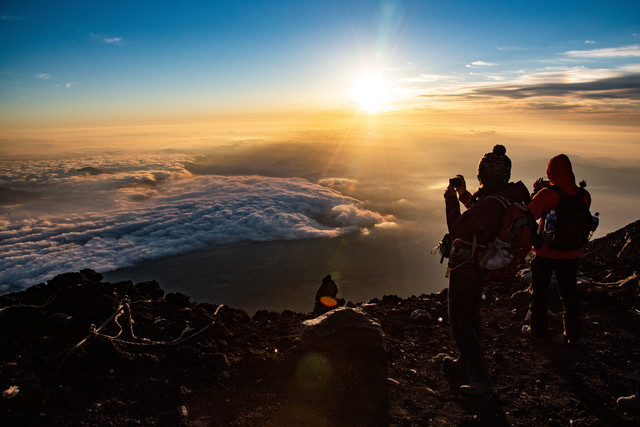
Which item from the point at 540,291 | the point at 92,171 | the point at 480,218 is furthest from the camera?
the point at 92,171

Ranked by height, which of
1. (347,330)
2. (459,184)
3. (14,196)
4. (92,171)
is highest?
(459,184)

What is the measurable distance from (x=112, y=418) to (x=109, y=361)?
801 millimetres

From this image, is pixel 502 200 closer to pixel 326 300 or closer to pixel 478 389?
pixel 478 389

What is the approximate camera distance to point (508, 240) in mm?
2945

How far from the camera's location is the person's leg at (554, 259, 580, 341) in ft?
12.4

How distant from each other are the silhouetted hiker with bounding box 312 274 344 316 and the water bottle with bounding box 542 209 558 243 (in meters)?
3.30

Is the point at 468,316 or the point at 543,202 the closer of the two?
the point at 468,316

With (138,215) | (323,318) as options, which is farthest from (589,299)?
(138,215)

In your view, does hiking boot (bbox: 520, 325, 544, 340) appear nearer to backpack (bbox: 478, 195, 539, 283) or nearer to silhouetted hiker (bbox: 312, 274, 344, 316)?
backpack (bbox: 478, 195, 539, 283)

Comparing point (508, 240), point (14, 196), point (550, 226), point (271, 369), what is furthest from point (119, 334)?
point (14, 196)

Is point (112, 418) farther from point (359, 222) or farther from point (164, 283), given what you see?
point (359, 222)

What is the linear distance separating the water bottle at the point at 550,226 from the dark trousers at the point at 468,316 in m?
0.97

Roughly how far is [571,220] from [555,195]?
0.31m

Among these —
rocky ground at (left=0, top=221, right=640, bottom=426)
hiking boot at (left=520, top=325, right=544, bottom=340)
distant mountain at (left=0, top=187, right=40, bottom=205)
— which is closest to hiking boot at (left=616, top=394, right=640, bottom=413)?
rocky ground at (left=0, top=221, right=640, bottom=426)
